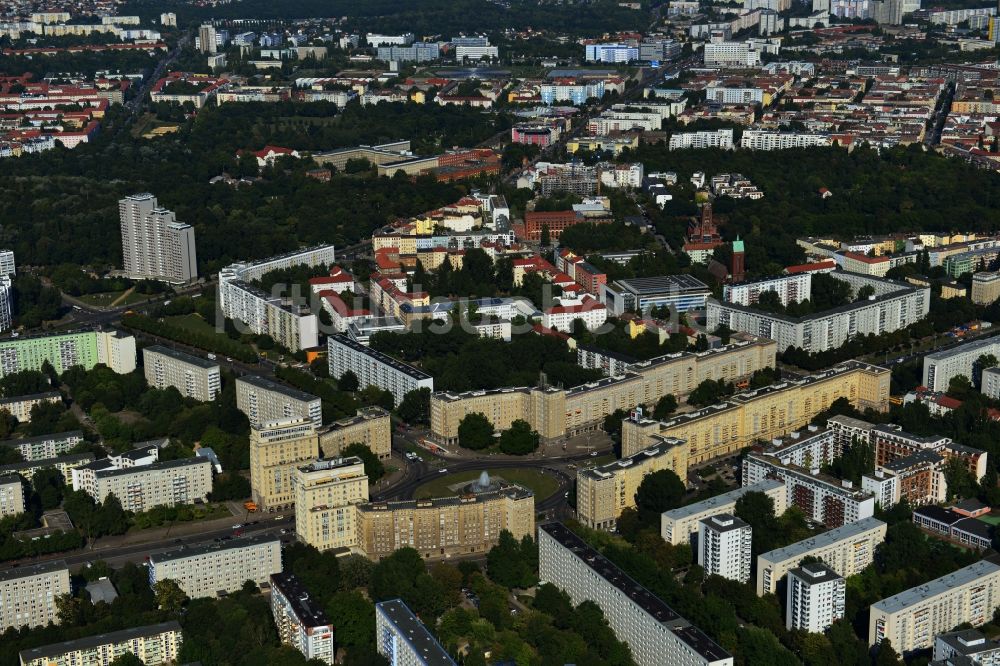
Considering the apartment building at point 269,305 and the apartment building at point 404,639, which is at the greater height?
the apartment building at point 269,305

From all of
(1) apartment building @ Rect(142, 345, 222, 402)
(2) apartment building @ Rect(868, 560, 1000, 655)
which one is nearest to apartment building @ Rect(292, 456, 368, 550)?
(1) apartment building @ Rect(142, 345, 222, 402)

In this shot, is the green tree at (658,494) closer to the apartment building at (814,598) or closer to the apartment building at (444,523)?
the apartment building at (444,523)

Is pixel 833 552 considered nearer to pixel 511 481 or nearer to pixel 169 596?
pixel 511 481

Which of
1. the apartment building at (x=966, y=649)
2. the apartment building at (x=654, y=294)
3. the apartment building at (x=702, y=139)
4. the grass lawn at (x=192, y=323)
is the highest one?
the apartment building at (x=702, y=139)

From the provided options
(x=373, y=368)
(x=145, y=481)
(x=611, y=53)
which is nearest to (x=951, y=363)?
(x=373, y=368)

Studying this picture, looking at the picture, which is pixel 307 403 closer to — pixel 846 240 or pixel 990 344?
pixel 990 344

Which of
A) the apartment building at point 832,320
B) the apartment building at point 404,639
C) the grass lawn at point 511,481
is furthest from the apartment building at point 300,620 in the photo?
the apartment building at point 832,320
